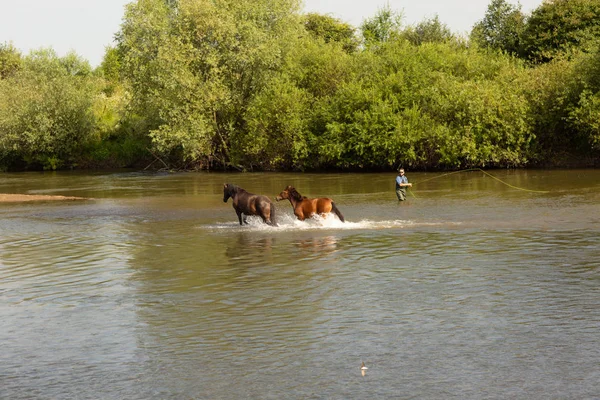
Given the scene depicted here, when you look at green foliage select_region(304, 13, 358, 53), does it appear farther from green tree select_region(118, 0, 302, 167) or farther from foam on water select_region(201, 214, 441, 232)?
foam on water select_region(201, 214, 441, 232)

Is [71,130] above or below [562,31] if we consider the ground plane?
below

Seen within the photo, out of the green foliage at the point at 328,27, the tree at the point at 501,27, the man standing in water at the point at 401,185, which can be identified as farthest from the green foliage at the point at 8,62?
the man standing in water at the point at 401,185

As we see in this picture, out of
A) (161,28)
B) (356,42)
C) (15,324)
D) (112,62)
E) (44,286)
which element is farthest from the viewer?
(112,62)

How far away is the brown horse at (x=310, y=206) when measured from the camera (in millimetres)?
22969

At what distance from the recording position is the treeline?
49969 mm

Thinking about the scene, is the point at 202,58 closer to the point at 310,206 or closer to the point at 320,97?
the point at 320,97

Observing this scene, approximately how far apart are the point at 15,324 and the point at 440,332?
6.22 m

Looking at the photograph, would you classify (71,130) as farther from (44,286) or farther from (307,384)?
(307,384)

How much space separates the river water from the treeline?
24288 mm

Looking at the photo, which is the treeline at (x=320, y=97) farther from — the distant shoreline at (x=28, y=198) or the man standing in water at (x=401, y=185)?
the man standing in water at (x=401, y=185)

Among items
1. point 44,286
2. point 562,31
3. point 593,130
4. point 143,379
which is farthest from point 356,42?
point 143,379

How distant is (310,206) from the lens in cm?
2317

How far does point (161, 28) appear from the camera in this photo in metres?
56.8

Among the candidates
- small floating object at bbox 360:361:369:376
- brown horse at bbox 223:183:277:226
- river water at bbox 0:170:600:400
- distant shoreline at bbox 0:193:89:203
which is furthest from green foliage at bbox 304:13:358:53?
small floating object at bbox 360:361:369:376
